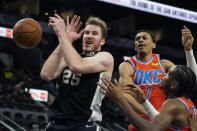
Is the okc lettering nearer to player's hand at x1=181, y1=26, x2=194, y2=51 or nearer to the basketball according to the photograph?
player's hand at x1=181, y1=26, x2=194, y2=51

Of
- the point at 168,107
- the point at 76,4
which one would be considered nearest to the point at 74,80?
the point at 168,107

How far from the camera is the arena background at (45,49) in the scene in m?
13.7

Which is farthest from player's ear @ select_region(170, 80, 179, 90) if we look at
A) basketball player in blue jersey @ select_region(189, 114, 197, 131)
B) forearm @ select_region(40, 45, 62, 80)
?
forearm @ select_region(40, 45, 62, 80)

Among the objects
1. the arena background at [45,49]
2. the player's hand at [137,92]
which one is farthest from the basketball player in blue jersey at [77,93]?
the arena background at [45,49]

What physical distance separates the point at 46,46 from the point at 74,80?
17.4 metres

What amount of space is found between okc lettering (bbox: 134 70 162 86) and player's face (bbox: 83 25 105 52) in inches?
37.0

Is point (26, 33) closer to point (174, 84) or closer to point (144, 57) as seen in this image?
point (144, 57)

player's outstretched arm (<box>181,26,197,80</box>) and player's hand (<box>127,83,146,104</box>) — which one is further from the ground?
player's outstretched arm (<box>181,26,197,80</box>)

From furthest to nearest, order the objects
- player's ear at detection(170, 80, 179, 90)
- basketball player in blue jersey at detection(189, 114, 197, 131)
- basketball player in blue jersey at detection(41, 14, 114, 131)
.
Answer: basketball player in blue jersey at detection(41, 14, 114, 131), player's ear at detection(170, 80, 179, 90), basketball player in blue jersey at detection(189, 114, 197, 131)

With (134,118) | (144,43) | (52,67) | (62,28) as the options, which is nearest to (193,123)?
(134,118)

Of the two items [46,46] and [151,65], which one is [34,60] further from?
[151,65]

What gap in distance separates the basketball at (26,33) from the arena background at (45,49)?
17.8 feet

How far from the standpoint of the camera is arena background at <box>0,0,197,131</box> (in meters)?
13.7

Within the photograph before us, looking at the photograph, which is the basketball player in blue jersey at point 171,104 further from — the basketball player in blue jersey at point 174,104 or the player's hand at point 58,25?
the player's hand at point 58,25
